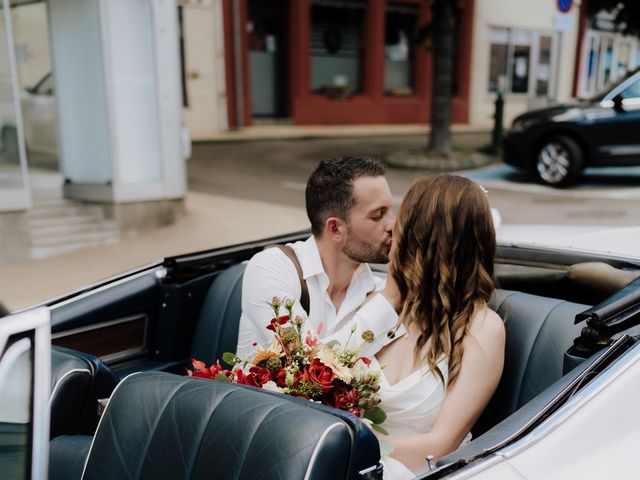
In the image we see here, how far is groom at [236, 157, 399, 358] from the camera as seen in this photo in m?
2.49

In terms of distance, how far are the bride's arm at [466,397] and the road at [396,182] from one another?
6.75m

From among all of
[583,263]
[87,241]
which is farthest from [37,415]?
[87,241]

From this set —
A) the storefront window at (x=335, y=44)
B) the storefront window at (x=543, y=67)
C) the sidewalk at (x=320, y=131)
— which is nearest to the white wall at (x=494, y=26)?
the storefront window at (x=543, y=67)

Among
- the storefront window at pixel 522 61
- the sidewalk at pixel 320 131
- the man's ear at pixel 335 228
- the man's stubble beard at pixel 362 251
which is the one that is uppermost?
the storefront window at pixel 522 61

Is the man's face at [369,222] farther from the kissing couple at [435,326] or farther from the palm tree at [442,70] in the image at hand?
the palm tree at [442,70]

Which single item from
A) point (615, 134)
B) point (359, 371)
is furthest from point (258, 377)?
point (615, 134)

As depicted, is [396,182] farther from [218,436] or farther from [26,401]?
[26,401]

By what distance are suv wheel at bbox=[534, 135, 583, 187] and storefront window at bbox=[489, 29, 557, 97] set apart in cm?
1145

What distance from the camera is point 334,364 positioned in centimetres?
183

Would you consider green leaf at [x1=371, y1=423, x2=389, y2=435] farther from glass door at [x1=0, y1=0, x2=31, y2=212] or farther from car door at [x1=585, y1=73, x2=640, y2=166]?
car door at [x1=585, y1=73, x2=640, y2=166]

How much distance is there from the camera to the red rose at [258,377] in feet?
6.09

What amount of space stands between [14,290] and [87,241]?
154 centimetres

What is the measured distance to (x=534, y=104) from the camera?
1594 cm

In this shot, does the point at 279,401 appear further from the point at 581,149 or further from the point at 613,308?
the point at 581,149
